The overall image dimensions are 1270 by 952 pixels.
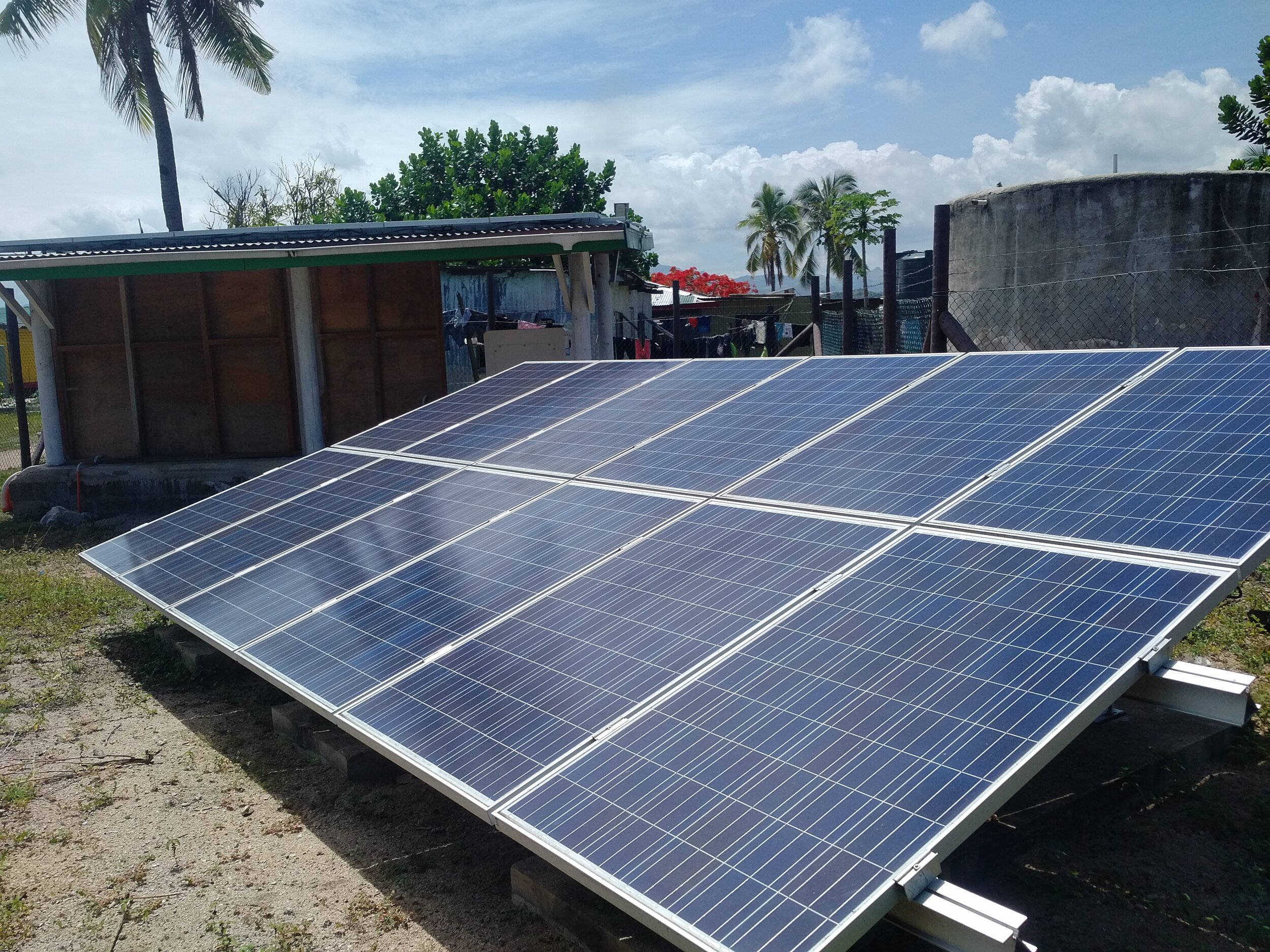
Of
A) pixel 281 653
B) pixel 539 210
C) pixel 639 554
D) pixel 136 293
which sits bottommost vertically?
pixel 281 653

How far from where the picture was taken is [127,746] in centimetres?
685

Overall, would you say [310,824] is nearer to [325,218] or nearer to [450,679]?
[450,679]

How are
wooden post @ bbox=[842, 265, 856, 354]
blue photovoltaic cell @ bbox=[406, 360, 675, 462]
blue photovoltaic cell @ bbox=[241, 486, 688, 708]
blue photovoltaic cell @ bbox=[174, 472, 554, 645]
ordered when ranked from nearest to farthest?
blue photovoltaic cell @ bbox=[241, 486, 688, 708]
blue photovoltaic cell @ bbox=[174, 472, 554, 645]
blue photovoltaic cell @ bbox=[406, 360, 675, 462]
wooden post @ bbox=[842, 265, 856, 354]

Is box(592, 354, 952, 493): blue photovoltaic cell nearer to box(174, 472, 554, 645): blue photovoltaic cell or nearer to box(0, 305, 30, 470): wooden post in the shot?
box(174, 472, 554, 645): blue photovoltaic cell

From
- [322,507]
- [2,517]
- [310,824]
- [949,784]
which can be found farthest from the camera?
[2,517]

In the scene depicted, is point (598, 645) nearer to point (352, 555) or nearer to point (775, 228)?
point (352, 555)

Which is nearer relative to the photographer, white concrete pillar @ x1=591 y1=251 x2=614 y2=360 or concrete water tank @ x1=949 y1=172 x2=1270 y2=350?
concrete water tank @ x1=949 y1=172 x2=1270 y2=350

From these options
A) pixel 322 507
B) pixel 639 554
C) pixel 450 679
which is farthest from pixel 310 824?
pixel 322 507

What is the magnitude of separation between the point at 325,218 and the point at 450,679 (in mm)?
39524

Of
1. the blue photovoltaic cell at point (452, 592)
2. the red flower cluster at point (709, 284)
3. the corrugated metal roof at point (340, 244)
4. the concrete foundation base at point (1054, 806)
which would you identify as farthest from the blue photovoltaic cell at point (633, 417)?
the red flower cluster at point (709, 284)

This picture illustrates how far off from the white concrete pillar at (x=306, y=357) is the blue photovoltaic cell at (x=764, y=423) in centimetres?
927

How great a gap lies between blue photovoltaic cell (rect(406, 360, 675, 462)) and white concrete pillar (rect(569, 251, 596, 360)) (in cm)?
577

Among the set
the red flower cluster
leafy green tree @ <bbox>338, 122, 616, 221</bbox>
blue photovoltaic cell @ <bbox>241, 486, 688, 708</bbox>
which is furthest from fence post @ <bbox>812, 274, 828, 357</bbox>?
the red flower cluster

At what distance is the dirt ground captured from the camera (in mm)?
4488
